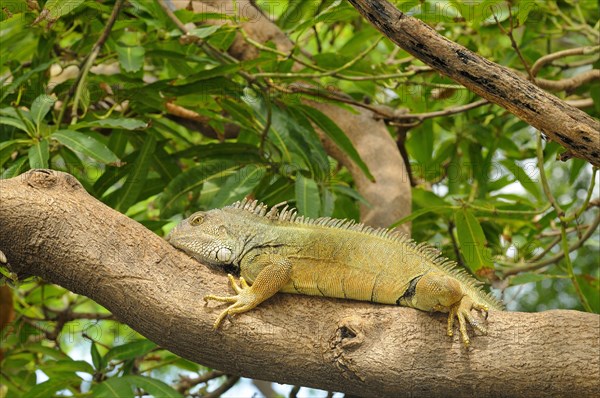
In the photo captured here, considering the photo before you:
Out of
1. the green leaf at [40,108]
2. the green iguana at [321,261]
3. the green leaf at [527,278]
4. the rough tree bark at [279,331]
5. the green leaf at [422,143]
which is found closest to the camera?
the rough tree bark at [279,331]

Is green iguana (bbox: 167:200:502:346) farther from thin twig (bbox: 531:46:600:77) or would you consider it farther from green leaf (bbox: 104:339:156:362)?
thin twig (bbox: 531:46:600:77)

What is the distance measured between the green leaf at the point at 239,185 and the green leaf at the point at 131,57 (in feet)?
3.64

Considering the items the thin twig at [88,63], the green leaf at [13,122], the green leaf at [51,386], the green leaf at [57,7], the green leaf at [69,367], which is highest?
the green leaf at [57,7]

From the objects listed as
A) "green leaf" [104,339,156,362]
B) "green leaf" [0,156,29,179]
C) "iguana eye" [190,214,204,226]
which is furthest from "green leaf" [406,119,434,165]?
"green leaf" [0,156,29,179]

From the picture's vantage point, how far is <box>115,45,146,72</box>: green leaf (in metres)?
6.24

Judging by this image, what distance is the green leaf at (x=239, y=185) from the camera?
614cm

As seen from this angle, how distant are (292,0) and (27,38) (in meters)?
2.30

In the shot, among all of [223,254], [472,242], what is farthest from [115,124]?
[472,242]

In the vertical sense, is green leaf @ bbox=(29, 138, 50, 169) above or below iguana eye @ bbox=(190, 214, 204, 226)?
above

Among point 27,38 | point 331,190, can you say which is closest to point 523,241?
point 331,190

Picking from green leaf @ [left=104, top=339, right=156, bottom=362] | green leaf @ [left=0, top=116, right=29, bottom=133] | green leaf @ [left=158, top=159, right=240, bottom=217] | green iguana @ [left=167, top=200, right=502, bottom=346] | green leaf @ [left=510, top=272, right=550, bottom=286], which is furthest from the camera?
green leaf @ [left=158, top=159, right=240, bottom=217]

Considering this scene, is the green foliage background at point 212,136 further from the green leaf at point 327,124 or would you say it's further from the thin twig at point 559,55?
the thin twig at point 559,55

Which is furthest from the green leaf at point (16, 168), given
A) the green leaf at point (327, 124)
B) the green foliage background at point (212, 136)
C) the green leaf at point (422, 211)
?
the green leaf at point (422, 211)

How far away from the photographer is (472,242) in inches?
235
